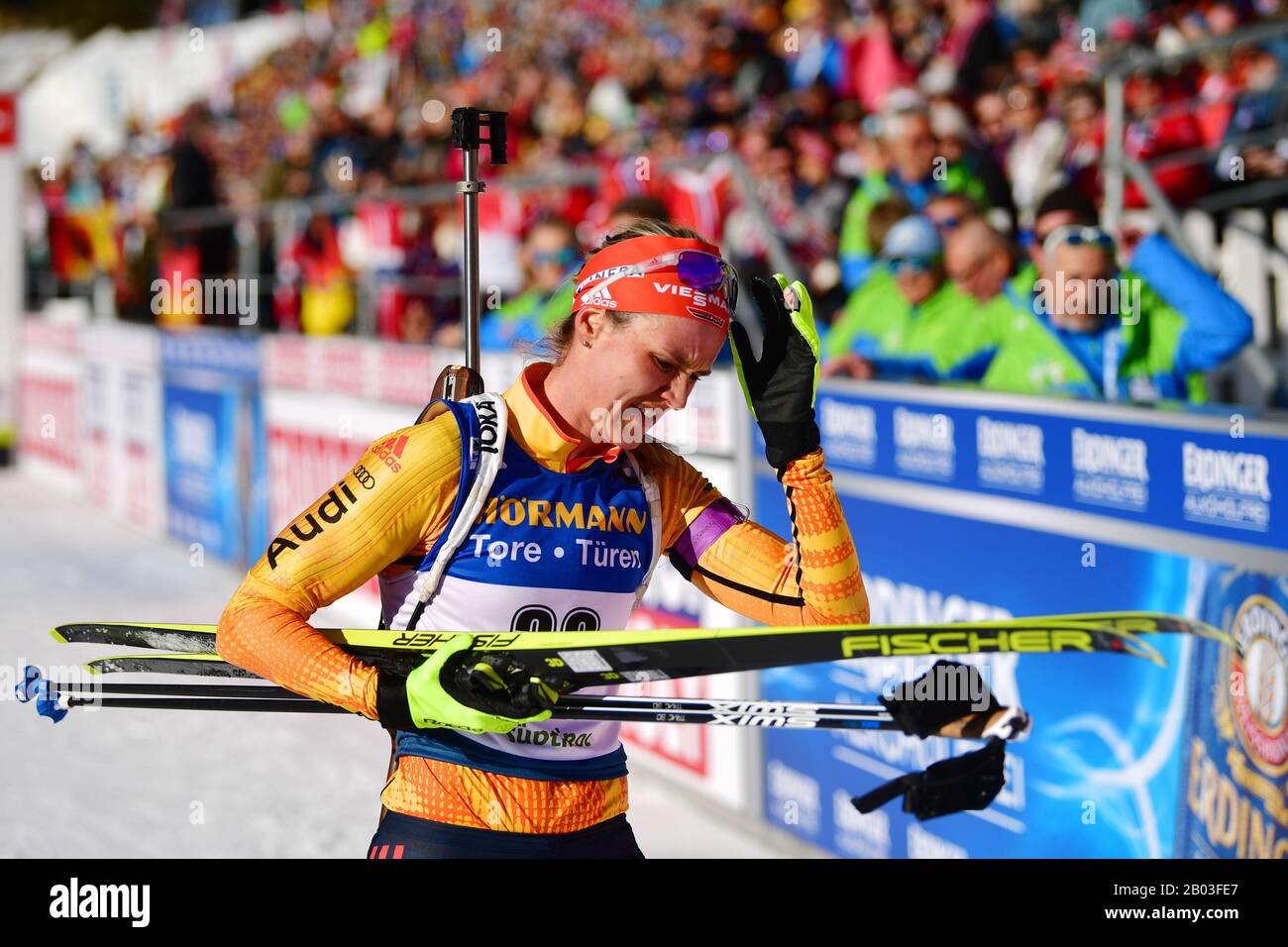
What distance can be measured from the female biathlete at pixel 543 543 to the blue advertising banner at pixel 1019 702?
177cm

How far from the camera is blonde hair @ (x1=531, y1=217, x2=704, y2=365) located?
2940mm

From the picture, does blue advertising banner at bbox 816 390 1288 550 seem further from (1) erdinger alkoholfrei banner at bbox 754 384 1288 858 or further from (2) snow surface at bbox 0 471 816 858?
(2) snow surface at bbox 0 471 816 858

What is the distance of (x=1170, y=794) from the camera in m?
4.43

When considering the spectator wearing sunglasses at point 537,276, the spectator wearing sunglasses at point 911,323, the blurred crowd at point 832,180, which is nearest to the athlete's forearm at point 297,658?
the blurred crowd at point 832,180

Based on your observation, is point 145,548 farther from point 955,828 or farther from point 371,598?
point 955,828

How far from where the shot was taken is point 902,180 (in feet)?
24.6

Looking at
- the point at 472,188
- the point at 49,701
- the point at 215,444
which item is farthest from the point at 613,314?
the point at 215,444

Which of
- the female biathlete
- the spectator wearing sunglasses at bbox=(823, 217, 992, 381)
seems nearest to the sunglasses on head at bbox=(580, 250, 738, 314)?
the female biathlete

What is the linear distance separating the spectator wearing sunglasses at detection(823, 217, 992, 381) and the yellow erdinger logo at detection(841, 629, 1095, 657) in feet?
11.0

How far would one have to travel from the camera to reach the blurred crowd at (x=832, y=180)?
574 centimetres

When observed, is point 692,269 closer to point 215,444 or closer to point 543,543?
point 543,543
